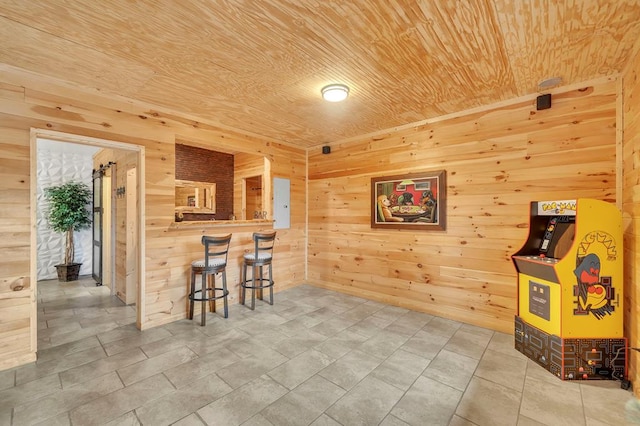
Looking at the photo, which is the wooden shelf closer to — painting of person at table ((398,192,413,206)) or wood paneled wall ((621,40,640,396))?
painting of person at table ((398,192,413,206))

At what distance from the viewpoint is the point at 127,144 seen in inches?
122

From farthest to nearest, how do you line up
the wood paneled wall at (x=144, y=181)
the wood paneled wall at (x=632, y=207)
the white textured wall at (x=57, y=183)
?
the white textured wall at (x=57, y=183) → the wood paneled wall at (x=144, y=181) → the wood paneled wall at (x=632, y=207)

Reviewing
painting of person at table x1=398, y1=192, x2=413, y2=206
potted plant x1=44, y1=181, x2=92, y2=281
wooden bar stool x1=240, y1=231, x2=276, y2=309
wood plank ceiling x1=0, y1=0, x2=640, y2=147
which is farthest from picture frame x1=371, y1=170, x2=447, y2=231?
potted plant x1=44, y1=181, x2=92, y2=281

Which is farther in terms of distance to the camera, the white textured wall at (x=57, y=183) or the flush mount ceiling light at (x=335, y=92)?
the white textured wall at (x=57, y=183)

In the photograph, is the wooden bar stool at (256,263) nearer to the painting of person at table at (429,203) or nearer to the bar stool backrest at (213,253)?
the bar stool backrest at (213,253)

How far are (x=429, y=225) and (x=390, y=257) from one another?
804 millimetres

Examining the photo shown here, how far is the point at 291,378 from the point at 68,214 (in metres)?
5.82

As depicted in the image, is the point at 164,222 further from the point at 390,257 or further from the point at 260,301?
the point at 390,257

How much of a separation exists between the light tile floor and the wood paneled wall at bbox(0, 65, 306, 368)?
1.37 feet

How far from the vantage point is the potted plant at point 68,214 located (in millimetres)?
5258

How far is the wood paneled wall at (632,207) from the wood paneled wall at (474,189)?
0.26 meters

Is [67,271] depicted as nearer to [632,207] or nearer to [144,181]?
[144,181]

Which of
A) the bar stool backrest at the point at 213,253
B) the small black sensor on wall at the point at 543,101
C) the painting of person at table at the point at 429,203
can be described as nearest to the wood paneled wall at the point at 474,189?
the small black sensor on wall at the point at 543,101

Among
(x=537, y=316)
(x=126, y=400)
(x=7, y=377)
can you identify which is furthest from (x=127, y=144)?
(x=537, y=316)
